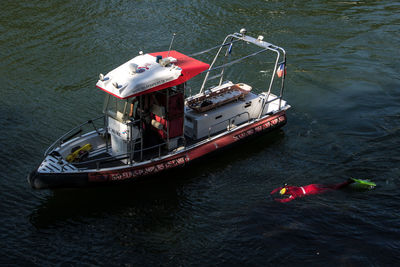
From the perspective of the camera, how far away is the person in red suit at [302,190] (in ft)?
55.1

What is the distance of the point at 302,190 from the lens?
16984 millimetres

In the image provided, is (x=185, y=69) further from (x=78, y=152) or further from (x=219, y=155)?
(x=78, y=152)

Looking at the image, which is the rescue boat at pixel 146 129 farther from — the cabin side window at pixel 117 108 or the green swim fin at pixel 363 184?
the green swim fin at pixel 363 184

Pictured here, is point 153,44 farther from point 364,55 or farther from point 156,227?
point 156,227

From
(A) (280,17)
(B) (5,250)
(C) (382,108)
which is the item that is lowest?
(B) (5,250)

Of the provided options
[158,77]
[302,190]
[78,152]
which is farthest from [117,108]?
[302,190]

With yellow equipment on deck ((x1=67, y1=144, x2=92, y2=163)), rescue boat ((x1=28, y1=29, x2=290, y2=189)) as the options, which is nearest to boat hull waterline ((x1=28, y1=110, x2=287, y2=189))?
rescue boat ((x1=28, y1=29, x2=290, y2=189))

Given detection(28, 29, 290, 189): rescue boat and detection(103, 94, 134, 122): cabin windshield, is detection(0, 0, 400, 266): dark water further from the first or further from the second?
detection(103, 94, 134, 122): cabin windshield

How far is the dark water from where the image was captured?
14797 millimetres

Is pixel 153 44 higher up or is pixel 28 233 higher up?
pixel 153 44

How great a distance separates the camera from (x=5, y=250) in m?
14.5

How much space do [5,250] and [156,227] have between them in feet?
15.7

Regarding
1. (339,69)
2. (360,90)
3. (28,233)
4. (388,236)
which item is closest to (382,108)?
(360,90)

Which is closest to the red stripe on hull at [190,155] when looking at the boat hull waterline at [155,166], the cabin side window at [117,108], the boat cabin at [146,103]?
the boat hull waterline at [155,166]
